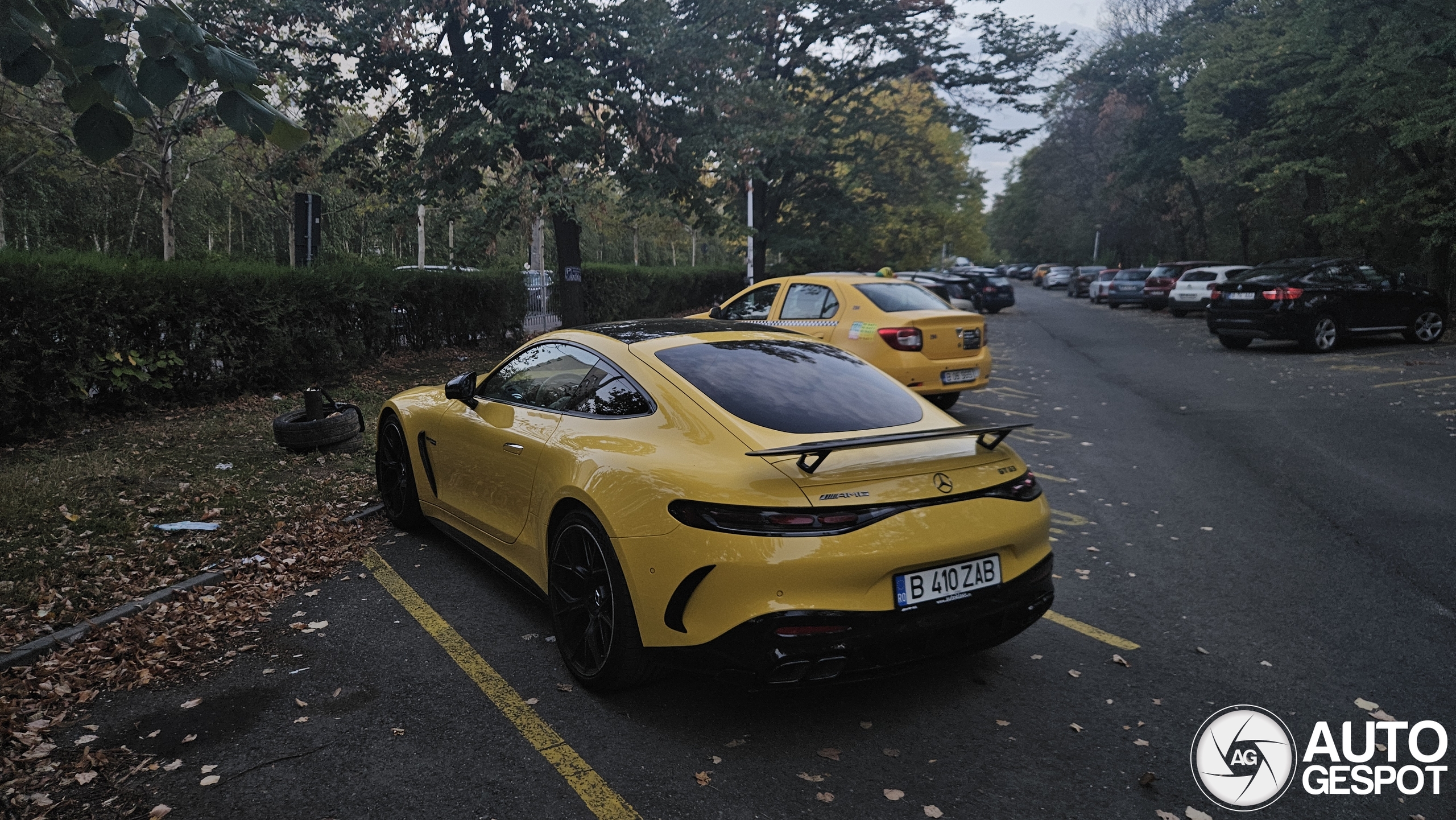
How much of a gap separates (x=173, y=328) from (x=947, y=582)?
397 inches

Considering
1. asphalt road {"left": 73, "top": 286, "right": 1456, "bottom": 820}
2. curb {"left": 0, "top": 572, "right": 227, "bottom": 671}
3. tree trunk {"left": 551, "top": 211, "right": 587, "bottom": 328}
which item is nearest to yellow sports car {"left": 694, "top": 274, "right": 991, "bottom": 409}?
asphalt road {"left": 73, "top": 286, "right": 1456, "bottom": 820}

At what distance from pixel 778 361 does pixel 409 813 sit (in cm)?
244

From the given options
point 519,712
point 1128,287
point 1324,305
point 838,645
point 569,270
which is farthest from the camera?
point 1128,287

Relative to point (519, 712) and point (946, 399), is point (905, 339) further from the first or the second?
point (519, 712)

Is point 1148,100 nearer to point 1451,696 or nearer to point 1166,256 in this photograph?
point 1166,256

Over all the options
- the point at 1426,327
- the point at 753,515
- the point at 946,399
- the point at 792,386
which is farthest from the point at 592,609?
the point at 1426,327

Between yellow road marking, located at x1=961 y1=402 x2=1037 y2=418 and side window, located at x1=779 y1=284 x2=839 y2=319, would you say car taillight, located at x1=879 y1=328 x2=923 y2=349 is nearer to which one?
side window, located at x1=779 y1=284 x2=839 y2=319

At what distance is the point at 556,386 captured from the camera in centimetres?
459

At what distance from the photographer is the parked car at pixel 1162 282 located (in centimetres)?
3034

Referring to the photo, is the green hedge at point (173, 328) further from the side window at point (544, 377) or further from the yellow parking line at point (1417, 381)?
the yellow parking line at point (1417, 381)

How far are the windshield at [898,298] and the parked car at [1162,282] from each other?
2265 centimetres

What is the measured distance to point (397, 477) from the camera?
6246 mm

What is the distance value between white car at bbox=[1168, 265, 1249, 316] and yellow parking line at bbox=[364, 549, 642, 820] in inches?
1061

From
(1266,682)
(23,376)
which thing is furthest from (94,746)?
(23,376)
